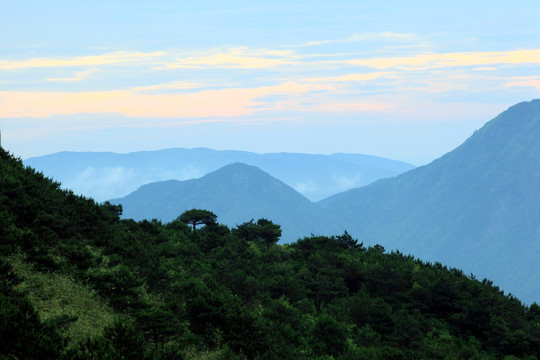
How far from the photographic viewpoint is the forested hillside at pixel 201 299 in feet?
99.3

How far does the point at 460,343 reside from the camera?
54.4 meters

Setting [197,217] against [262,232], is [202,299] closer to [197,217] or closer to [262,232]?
[262,232]

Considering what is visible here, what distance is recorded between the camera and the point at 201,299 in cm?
3731

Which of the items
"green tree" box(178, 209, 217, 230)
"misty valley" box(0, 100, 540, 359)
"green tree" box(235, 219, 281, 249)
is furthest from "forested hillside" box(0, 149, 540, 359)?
"green tree" box(178, 209, 217, 230)

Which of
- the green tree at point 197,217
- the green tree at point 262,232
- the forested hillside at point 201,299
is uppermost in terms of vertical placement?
the green tree at point 197,217

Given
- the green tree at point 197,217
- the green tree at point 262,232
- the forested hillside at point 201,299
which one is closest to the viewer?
the forested hillside at point 201,299

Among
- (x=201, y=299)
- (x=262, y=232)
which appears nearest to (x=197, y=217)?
(x=262, y=232)

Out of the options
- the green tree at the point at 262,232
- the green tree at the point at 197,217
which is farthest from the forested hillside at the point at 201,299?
the green tree at the point at 197,217

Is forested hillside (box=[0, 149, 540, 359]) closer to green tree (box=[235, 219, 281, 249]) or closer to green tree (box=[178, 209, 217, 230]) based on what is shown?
green tree (box=[235, 219, 281, 249])

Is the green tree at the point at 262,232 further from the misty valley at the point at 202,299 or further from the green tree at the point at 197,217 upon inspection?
the green tree at the point at 197,217

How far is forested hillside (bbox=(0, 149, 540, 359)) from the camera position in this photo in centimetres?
3027

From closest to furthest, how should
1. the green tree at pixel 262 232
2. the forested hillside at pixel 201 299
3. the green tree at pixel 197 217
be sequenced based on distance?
the forested hillside at pixel 201 299 < the green tree at pixel 262 232 < the green tree at pixel 197 217

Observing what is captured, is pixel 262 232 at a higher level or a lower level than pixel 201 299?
higher

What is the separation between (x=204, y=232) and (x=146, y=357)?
50134mm
